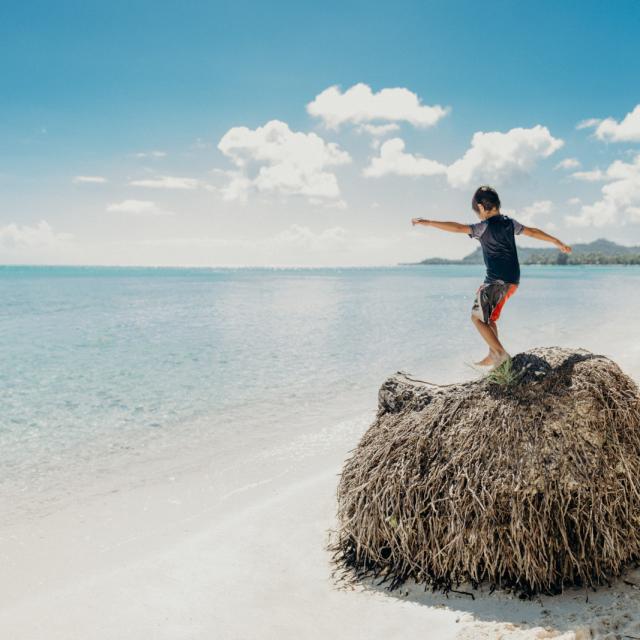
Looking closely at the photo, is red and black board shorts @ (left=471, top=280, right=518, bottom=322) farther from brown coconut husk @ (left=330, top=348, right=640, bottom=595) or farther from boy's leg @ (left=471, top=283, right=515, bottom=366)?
brown coconut husk @ (left=330, top=348, right=640, bottom=595)

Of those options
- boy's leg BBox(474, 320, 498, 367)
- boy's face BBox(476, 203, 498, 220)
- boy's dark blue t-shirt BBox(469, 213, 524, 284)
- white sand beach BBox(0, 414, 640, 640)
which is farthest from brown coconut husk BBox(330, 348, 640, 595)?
boy's face BBox(476, 203, 498, 220)

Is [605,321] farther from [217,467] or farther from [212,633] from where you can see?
[212,633]

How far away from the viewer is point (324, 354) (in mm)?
22344

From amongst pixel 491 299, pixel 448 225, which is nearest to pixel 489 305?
pixel 491 299

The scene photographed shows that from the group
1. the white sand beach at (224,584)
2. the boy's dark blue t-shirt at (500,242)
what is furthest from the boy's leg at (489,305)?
the white sand beach at (224,584)

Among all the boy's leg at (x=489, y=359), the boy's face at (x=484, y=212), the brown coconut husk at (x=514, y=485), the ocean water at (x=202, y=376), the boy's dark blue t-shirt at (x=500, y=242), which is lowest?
the ocean water at (x=202, y=376)

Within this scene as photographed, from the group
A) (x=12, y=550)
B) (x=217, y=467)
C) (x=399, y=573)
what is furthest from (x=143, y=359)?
(x=399, y=573)

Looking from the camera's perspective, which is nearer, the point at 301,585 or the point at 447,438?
the point at 447,438

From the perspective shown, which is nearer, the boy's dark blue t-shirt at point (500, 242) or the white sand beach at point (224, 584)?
the white sand beach at point (224, 584)

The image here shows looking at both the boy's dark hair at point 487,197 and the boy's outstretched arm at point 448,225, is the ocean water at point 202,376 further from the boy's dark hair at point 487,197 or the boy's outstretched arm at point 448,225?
the boy's dark hair at point 487,197

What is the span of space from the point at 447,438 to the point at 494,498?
0.63 metres

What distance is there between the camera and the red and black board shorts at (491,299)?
623 centimetres

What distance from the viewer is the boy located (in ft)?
20.1

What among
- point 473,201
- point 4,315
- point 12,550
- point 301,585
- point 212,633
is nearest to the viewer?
point 212,633
